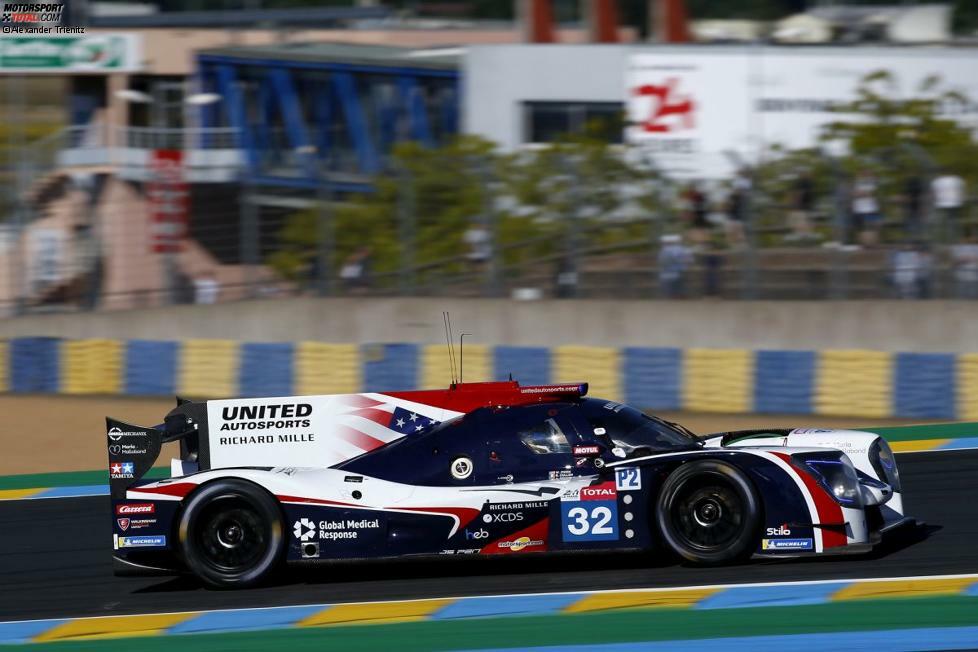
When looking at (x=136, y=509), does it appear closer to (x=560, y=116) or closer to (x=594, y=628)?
(x=594, y=628)

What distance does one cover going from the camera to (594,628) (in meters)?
6.61

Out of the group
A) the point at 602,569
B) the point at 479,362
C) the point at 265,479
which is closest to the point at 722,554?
the point at 602,569

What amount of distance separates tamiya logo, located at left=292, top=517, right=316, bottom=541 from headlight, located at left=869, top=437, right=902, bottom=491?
126 inches

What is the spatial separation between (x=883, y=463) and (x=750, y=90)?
1385 centimetres

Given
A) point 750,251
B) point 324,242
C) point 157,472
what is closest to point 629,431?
point 157,472

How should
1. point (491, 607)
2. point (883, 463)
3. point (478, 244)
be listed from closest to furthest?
point (491, 607) → point (883, 463) → point (478, 244)

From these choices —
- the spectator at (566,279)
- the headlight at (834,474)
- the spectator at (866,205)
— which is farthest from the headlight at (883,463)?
the spectator at (566,279)

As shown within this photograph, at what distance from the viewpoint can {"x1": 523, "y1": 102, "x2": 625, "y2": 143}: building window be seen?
23.4 meters

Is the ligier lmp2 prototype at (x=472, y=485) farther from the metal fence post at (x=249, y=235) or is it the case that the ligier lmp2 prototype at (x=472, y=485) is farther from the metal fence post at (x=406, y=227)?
the metal fence post at (x=249, y=235)

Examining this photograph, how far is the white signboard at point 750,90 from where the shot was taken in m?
20.0

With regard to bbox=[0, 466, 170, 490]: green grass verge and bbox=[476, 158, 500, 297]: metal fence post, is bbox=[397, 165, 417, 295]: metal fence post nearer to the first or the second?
bbox=[476, 158, 500, 297]: metal fence post

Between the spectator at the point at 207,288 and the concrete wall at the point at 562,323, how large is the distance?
14 cm

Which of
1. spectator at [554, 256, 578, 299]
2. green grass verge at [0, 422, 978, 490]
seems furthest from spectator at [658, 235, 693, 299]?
green grass verge at [0, 422, 978, 490]

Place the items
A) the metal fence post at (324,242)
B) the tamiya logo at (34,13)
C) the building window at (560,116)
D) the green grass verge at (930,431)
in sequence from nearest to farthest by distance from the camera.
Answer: the green grass verge at (930,431) < the metal fence post at (324,242) < the building window at (560,116) < the tamiya logo at (34,13)
